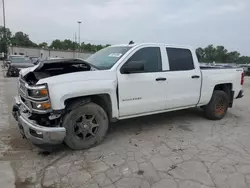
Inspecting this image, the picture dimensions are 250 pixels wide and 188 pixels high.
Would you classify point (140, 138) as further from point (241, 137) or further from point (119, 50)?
point (241, 137)

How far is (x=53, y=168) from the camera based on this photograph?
11.5ft

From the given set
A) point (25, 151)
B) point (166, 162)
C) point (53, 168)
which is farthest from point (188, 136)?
point (25, 151)

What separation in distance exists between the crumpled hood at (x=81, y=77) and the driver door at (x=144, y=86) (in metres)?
0.21

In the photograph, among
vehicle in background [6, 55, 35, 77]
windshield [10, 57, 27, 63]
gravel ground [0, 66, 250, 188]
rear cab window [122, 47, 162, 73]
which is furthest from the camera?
windshield [10, 57, 27, 63]

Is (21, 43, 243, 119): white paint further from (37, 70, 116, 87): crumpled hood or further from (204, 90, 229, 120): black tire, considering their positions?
(204, 90, 229, 120): black tire

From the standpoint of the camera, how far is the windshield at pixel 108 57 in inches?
178

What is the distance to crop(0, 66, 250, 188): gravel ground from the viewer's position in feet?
10.5

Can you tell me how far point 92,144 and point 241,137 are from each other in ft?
10.1

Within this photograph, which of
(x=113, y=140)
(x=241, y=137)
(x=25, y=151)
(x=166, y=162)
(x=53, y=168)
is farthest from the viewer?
(x=241, y=137)

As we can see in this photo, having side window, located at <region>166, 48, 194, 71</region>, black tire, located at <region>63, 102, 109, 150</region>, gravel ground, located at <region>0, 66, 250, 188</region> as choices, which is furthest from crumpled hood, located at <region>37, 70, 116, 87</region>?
side window, located at <region>166, 48, 194, 71</region>

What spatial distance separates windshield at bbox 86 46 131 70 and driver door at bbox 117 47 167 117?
25 cm

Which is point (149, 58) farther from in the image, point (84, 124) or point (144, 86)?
point (84, 124)

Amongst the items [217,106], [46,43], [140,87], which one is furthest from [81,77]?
[46,43]

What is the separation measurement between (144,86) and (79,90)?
53.1 inches
